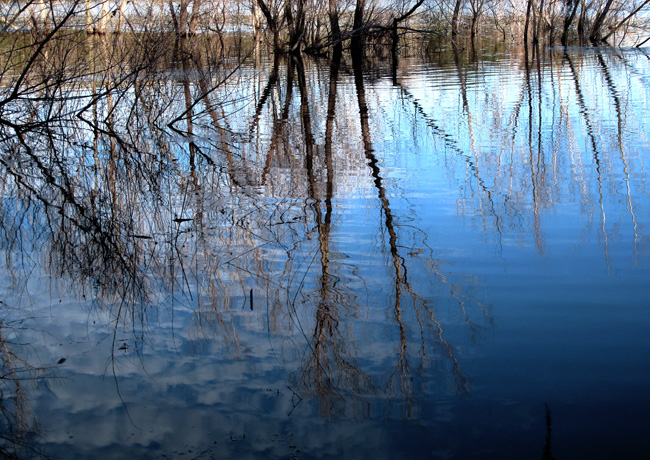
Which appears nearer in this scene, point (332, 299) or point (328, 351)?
point (328, 351)

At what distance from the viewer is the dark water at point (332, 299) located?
7.95 feet

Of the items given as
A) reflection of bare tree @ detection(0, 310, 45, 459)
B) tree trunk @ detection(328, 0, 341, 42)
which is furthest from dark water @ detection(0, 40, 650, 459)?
tree trunk @ detection(328, 0, 341, 42)

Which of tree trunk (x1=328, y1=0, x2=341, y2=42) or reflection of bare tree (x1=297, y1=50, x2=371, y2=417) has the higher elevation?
tree trunk (x1=328, y1=0, x2=341, y2=42)

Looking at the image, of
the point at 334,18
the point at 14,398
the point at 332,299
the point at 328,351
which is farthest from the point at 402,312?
the point at 334,18

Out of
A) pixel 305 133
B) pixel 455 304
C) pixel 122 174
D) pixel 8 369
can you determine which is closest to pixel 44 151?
pixel 122 174

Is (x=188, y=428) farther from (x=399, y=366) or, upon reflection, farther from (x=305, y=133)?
(x=305, y=133)

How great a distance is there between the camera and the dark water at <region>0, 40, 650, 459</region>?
2.42 meters

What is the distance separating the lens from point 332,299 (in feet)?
11.2

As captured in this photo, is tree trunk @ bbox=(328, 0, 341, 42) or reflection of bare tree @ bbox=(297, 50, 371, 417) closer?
reflection of bare tree @ bbox=(297, 50, 371, 417)

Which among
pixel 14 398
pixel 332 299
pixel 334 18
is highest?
pixel 334 18

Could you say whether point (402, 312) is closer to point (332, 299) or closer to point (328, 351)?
point (332, 299)

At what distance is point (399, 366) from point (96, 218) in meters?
2.87

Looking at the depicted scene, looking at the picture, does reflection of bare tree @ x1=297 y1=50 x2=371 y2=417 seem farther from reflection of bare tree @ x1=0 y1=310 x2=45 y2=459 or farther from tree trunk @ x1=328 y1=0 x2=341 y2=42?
tree trunk @ x1=328 y1=0 x2=341 y2=42

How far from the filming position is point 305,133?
8.02m
